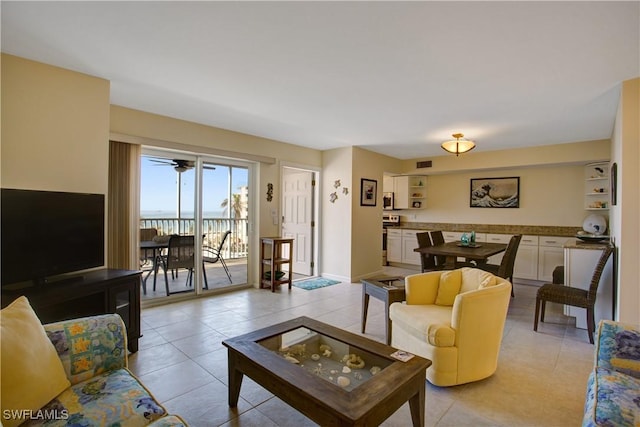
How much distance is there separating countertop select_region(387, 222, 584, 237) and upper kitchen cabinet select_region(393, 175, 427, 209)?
0.46 metres

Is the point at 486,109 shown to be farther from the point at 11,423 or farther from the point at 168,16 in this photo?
the point at 11,423

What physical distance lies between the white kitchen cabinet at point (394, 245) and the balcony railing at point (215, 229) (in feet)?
11.7

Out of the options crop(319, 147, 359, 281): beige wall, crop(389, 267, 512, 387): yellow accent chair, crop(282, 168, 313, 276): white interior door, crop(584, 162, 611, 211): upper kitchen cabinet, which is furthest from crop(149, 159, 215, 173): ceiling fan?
crop(584, 162, 611, 211): upper kitchen cabinet

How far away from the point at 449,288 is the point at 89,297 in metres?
2.96

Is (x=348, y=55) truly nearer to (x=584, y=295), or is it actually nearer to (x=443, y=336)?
(x=443, y=336)

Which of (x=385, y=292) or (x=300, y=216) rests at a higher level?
(x=300, y=216)

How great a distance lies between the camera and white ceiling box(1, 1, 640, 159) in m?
1.83

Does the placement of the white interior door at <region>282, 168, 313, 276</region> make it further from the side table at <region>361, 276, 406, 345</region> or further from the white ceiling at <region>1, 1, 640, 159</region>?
the side table at <region>361, 276, 406, 345</region>

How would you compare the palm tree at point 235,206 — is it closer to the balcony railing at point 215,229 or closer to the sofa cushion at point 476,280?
the balcony railing at point 215,229

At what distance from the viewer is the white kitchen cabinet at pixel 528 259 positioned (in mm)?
5418

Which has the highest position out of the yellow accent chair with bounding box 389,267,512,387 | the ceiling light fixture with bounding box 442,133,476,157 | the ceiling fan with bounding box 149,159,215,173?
the ceiling light fixture with bounding box 442,133,476,157

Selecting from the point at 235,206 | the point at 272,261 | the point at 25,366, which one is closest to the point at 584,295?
the point at 272,261

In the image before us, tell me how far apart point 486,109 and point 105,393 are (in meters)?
4.01

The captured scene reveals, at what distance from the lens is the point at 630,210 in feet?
8.52
